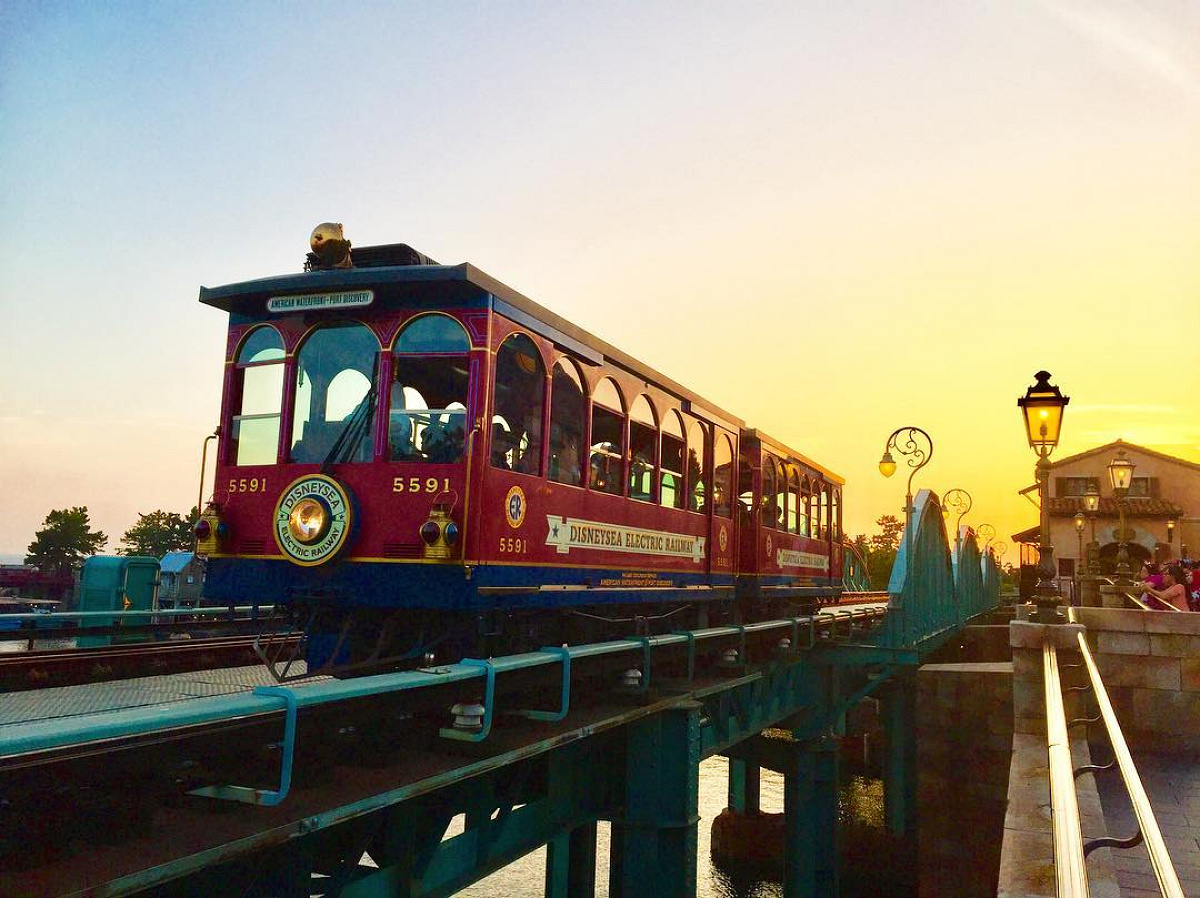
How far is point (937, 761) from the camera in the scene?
66.5 ft

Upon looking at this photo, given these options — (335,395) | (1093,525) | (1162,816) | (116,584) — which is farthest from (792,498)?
(1093,525)

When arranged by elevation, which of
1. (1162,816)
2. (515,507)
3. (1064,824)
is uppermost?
(515,507)

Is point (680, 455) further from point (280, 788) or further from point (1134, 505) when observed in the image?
point (1134, 505)

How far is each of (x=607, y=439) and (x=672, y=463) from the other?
6.02 feet

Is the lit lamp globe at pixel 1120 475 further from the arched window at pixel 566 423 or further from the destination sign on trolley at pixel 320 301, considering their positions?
the destination sign on trolley at pixel 320 301

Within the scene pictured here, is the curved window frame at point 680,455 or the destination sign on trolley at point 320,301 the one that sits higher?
the destination sign on trolley at point 320,301

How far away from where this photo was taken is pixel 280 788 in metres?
4.92

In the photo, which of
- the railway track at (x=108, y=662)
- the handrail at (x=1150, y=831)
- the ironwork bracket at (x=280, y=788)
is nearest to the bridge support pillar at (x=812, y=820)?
the railway track at (x=108, y=662)

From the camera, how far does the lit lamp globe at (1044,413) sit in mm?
11578

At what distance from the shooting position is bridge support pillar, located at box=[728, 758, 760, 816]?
29828mm

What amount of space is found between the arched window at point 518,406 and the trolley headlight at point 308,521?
1.54 m

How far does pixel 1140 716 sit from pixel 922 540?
1509 centimetres

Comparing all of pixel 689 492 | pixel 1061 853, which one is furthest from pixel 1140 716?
pixel 1061 853

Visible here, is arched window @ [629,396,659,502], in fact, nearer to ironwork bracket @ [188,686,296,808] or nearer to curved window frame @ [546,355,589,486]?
curved window frame @ [546,355,589,486]
